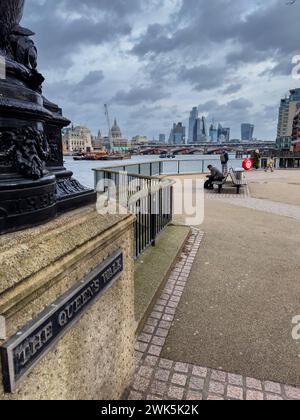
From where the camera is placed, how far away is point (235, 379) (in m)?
2.52

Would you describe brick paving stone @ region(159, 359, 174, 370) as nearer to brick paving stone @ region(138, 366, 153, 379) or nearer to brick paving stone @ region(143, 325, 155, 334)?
brick paving stone @ region(138, 366, 153, 379)

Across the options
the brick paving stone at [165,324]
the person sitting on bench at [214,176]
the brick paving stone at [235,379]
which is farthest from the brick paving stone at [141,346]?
the person sitting on bench at [214,176]

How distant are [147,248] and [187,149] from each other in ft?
222

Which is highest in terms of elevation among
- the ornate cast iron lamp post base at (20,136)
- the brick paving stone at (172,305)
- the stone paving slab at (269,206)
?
the ornate cast iron lamp post base at (20,136)

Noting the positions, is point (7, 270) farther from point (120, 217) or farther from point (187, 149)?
point (187, 149)

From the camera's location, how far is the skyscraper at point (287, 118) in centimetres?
10744

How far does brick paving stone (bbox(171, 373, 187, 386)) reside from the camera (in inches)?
97.4

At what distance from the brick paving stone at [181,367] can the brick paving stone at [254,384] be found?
1.73 feet

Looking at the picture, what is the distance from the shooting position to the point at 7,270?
4.09 feet

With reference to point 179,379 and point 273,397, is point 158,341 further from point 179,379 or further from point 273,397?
point 273,397

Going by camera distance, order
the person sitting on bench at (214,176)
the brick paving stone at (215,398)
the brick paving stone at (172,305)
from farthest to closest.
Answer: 1. the person sitting on bench at (214,176)
2. the brick paving stone at (172,305)
3. the brick paving stone at (215,398)

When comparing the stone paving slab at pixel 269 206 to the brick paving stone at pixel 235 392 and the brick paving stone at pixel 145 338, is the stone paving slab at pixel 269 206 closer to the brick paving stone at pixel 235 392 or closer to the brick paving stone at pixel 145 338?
the brick paving stone at pixel 145 338

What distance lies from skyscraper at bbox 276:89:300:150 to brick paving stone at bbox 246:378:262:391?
11249cm

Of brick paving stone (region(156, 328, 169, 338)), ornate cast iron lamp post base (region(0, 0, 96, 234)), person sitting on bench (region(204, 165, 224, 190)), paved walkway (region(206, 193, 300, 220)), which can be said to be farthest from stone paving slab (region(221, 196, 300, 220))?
ornate cast iron lamp post base (region(0, 0, 96, 234))
